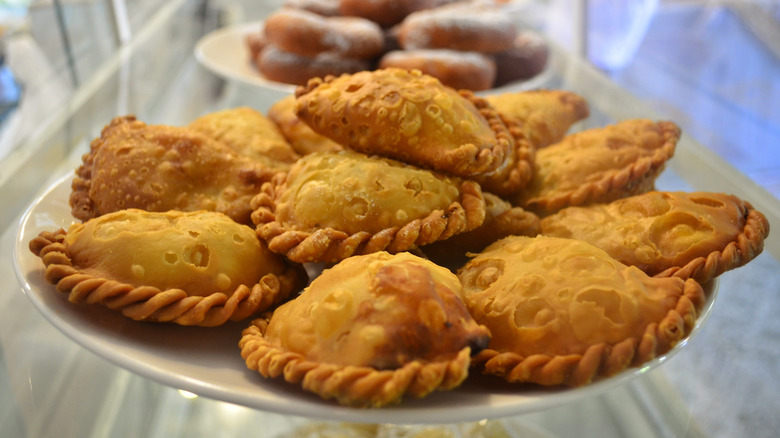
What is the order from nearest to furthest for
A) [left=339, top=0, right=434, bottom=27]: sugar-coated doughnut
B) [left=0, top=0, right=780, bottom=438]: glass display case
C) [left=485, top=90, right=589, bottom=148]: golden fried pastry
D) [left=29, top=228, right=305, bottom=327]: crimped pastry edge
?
[left=29, top=228, right=305, bottom=327]: crimped pastry edge < [left=0, top=0, right=780, bottom=438]: glass display case < [left=485, top=90, right=589, bottom=148]: golden fried pastry < [left=339, top=0, right=434, bottom=27]: sugar-coated doughnut

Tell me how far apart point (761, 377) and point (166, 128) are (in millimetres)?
896

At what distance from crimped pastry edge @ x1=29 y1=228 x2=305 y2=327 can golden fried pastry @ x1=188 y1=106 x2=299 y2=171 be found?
255mm

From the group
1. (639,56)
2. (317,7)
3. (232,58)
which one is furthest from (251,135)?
(639,56)

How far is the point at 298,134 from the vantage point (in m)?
0.89

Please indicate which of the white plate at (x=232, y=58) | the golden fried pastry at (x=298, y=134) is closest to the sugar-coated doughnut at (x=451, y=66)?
the white plate at (x=232, y=58)

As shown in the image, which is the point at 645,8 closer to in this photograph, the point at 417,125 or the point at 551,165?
the point at 551,165

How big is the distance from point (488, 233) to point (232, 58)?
1212 millimetres

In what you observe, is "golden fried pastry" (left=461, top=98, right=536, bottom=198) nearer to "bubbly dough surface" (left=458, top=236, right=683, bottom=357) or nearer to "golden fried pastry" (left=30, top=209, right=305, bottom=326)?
"bubbly dough surface" (left=458, top=236, right=683, bottom=357)

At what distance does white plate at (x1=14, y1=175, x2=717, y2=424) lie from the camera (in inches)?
19.0

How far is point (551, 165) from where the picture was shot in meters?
0.82

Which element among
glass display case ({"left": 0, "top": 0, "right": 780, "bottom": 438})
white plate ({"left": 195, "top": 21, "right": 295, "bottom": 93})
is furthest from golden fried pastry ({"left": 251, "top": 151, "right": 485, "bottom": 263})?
white plate ({"left": 195, "top": 21, "right": 295, "bottom": 93})

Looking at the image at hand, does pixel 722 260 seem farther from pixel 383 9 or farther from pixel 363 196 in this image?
pixel 383 9

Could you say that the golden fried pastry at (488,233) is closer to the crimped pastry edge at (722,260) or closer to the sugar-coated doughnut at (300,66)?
the crimped pastry edge at (722,260)

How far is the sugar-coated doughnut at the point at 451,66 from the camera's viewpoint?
1407 millimetres
